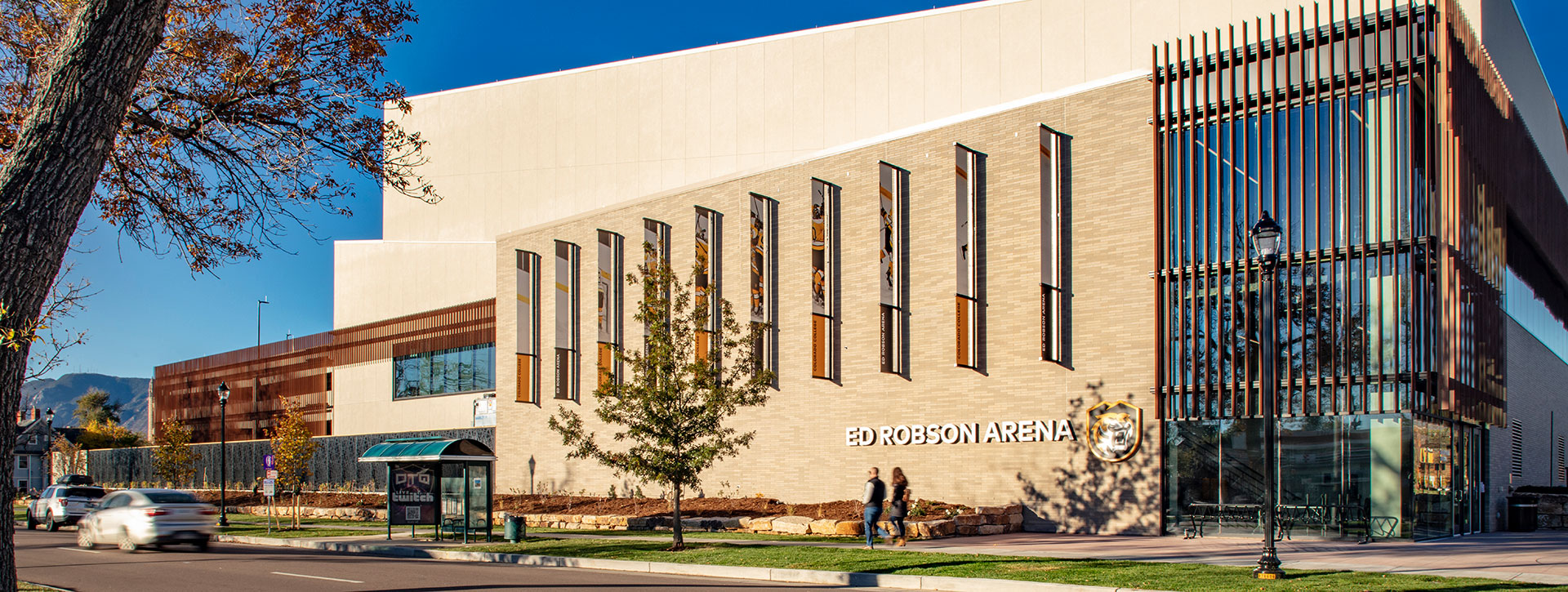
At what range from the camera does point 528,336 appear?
40250 mm

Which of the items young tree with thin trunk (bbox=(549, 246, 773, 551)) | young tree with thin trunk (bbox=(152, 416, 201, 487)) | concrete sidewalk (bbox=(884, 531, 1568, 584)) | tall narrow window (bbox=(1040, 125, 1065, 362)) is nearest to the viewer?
concrete sidewalk (bbox=(884, 531, 1568, 584))

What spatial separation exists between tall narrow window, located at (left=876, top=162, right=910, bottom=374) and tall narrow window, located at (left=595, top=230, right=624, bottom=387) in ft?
34.1

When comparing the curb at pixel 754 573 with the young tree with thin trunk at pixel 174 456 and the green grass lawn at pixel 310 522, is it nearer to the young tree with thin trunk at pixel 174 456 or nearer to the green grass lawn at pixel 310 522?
the green grass lawn at pixel 310 522

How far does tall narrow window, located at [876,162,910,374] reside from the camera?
2977 cm

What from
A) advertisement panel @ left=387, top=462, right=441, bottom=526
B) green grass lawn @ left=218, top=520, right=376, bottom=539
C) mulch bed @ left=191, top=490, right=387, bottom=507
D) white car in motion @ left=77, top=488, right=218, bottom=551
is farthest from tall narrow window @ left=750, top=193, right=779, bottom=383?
A: mulch bed @ left=191, top=490, right=387, bottom=507

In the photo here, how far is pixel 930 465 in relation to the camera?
28766mm

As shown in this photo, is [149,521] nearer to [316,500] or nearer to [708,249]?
[708,249]

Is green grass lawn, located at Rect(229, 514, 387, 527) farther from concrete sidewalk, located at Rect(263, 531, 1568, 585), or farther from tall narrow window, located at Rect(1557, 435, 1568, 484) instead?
tall narrow window, located at Rect(1557, 435, 1568, 484)

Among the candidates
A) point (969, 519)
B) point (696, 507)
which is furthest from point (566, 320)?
point (969, 519)

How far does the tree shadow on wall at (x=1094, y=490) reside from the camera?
25031 millimetres

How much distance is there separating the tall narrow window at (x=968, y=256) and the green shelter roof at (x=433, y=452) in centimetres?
1140

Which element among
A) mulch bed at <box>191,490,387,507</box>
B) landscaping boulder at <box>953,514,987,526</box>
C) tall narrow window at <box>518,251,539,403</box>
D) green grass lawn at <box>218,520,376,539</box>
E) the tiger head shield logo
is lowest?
mulch bed at <box>191,490,387,507</box>

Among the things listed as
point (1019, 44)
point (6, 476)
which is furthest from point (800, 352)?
point (6, 476)

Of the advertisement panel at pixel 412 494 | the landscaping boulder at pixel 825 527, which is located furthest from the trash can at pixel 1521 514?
the advertisement panel at pixel 412 494
